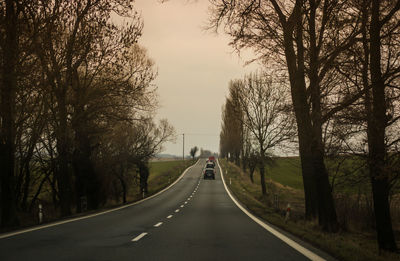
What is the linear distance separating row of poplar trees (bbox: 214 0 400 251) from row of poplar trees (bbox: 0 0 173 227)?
18.8 feet

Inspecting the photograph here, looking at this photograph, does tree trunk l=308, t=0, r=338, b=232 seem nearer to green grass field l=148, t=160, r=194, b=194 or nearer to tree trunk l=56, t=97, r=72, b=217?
tree trunk l=56, t=97, r=72, b=217

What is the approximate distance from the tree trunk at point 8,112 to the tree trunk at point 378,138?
9868 millimetres

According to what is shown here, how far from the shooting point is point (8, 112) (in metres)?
13.4

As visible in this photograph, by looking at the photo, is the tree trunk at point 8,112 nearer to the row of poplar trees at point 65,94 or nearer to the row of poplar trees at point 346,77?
the row of poplar trees at point 65,94

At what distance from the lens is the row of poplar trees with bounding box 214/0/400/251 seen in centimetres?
958

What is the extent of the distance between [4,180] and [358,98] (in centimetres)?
1143

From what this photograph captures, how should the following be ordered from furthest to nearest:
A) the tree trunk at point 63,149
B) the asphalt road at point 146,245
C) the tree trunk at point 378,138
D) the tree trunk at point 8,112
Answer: the tree trunk at point 63,149
the tree trunk at point 8,112
the tree trunk at point 378,138
the asphalt road at point 146,245

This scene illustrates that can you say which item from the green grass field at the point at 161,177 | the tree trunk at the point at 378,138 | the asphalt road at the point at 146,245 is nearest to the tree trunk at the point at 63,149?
the asphalt road at the point at 146,245

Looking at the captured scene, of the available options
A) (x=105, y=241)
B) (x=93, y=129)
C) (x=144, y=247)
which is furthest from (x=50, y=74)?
(x=144, y=247)

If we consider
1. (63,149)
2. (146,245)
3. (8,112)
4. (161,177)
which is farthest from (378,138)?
(161,177)

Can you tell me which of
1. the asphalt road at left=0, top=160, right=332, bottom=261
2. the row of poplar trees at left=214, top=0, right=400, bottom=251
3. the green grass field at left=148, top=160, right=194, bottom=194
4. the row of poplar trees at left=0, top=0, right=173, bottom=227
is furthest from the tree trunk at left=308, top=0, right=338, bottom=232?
the green grass field at left=148, top=160, right=194, bottom=194

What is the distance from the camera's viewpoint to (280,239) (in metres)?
9.53

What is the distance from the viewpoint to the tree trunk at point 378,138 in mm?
8977

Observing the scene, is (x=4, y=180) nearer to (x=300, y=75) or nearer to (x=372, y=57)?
(x=300, y=75)
